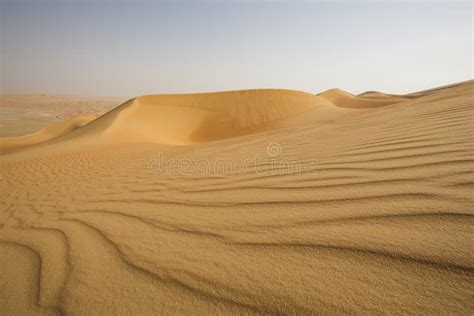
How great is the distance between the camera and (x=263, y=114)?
490 inches

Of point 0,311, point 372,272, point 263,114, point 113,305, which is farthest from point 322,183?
point 263,114

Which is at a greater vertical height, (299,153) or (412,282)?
(299,153)

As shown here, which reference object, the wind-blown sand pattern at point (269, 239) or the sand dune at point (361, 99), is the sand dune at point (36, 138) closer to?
the wind-blown sand pattern at point (269, 239)

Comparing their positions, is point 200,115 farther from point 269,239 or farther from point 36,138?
point 269,239

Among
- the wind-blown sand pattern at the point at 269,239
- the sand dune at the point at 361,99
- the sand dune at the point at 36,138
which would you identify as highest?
the sand dune at the point at 361,99

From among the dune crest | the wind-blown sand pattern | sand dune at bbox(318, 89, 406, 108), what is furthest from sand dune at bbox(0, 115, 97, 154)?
sand dune at bbox(318, 89, 406, 108)

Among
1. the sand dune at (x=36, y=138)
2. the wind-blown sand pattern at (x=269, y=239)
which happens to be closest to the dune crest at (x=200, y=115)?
the sand dune at (x=36, y=138)

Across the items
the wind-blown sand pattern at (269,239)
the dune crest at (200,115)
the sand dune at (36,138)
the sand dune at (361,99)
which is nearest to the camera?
the wind-blown sand pattern at (269,239)

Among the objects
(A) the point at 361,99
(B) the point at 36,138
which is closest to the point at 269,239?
(B) the point at 36,138

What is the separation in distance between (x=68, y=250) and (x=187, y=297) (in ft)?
2.92

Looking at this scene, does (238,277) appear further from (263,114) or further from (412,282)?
(263,114)

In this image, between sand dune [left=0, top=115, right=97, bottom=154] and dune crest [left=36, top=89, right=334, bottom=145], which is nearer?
sand dune [left=0, top=115, right=97, bottom=154]

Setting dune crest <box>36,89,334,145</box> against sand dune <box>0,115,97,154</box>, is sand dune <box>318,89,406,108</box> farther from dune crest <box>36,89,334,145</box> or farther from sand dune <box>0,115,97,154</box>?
sand dune <box>0,115,97,154</box>

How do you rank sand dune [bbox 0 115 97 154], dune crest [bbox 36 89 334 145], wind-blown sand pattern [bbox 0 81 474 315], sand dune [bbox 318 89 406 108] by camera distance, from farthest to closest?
sand dune [bbox 318 89 406 108], dune crest [bbox 36 89 334 145], sand dune [bbox 0 115 97 154], wind-blown sand pattern [bbox 0 81 474 315]
